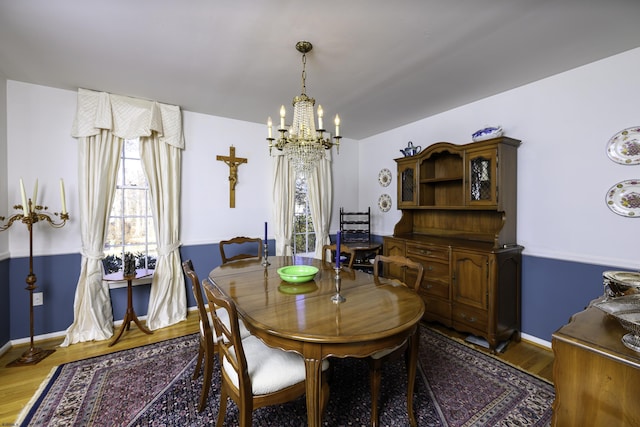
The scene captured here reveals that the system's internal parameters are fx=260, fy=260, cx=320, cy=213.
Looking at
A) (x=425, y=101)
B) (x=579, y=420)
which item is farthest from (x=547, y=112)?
(x=579, y=420)

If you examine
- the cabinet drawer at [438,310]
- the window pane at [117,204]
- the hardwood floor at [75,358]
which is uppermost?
the window pane at [117,204]

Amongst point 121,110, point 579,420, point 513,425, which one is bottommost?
point 513,425

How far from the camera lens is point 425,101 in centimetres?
282

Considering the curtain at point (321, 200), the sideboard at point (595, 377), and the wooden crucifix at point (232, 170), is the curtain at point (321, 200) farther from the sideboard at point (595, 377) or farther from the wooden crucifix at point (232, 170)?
the sideboard at point (595, 377)

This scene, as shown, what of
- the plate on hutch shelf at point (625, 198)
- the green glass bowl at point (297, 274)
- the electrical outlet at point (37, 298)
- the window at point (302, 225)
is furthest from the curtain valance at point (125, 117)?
the plate on hutch shelf at point (625, 198)

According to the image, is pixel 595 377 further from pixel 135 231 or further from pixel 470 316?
pixel 135 231

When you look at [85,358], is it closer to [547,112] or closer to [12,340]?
[12,340]

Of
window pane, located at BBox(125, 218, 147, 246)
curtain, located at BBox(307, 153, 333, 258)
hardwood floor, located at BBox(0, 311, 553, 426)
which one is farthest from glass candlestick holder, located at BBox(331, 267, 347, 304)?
window pane, located at BBox(125, 218, 147, 246)

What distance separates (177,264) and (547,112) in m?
4.03

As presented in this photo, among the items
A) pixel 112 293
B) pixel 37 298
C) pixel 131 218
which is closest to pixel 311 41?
pixel 131 218

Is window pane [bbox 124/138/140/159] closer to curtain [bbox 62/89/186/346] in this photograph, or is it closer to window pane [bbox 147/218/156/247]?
curtain [bbox 62/89/186/346]

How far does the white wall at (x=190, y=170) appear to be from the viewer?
7.93 feet

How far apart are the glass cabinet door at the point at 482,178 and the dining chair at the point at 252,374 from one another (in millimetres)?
2091

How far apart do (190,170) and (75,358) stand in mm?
2054
